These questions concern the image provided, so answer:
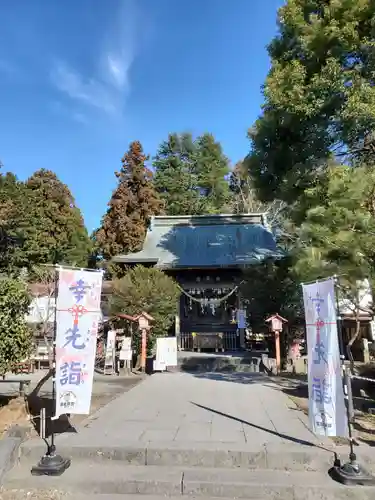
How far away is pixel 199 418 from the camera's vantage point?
250 inches

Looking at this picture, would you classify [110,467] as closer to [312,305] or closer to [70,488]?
[70,488]

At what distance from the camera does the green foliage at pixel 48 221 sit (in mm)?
21750

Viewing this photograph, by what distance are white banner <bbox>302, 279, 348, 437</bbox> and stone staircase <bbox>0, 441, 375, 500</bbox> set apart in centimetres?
44

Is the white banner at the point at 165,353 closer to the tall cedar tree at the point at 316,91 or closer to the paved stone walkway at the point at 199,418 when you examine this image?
the paved stone walkway at the point at 199,418

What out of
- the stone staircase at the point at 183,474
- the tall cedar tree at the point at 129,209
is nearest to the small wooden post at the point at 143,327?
the stone staircase at the point at 183,474

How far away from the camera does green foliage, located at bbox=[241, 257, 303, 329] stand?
39.9 feet

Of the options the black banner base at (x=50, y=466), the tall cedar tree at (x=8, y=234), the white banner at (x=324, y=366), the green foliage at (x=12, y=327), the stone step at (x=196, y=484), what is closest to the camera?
the stone step at (x=196, y=484)

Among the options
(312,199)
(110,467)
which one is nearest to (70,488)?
(110,467)

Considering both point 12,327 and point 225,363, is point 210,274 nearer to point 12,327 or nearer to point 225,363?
point 225,363

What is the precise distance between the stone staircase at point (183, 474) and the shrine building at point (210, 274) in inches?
401

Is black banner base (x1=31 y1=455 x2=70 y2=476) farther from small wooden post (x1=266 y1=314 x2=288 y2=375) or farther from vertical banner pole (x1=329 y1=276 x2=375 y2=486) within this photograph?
small wooden post (x1=266 y1=314 x2=288 y2=375)

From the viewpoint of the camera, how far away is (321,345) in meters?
4.71

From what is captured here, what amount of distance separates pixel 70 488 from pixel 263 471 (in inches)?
86.7

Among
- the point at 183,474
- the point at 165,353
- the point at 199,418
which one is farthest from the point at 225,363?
the point at 183,474
